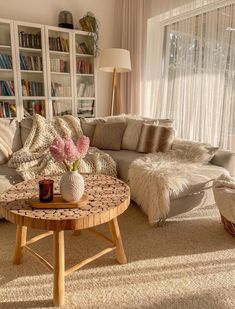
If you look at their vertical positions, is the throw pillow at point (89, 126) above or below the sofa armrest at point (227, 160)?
above

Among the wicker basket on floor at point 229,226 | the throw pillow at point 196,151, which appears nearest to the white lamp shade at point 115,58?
the throw pillow at point 196,151

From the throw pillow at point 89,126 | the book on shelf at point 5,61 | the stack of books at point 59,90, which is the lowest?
the throw pillow at point 89,126

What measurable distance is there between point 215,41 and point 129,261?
103 inches

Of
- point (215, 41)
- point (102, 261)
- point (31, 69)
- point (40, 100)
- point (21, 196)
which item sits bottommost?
point (102, 261)

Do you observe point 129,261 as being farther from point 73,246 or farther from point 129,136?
point 129,136

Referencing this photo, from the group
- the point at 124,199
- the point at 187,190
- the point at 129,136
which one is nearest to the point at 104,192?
the point at 124,199

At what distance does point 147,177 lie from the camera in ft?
7.31

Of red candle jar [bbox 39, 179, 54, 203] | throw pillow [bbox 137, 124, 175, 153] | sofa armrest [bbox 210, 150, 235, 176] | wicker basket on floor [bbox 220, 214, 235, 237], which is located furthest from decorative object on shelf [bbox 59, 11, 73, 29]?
wicker basket on floor [bbox 220, 214, 235, 237]

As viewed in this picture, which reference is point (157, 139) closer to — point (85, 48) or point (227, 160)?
point (227, 160)

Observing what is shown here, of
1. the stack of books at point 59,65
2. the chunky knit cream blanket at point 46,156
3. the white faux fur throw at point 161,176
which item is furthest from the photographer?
the stack of books at point 59,65

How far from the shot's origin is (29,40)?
3.63m

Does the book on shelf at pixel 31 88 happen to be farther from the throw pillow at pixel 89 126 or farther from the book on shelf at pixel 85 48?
the throw pillow at pixel 89 126

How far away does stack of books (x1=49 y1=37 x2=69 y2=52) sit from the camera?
3.77 metres

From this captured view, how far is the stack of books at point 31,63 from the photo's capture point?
3635 mm
